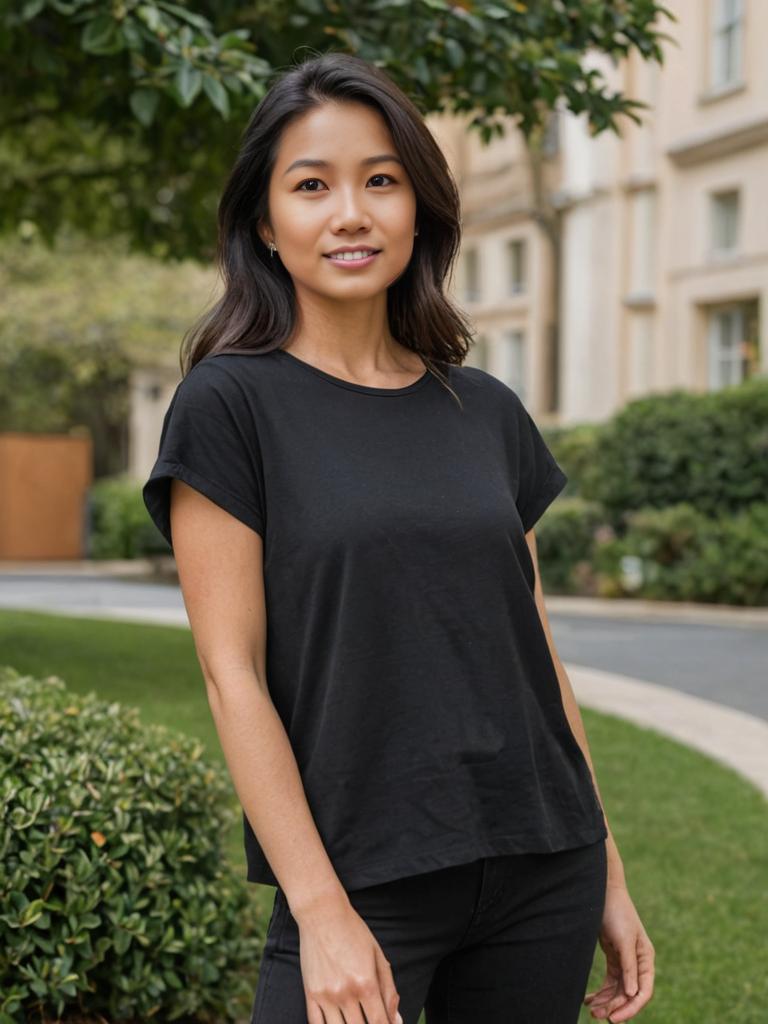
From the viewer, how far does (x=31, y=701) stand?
3.72m

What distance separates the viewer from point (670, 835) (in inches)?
225

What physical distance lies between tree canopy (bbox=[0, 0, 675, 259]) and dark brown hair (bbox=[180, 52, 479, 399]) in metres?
2.36

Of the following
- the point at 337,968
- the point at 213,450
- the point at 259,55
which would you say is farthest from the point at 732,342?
the point at 337,968

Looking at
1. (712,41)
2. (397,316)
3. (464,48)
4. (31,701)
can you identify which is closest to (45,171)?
(464,48)

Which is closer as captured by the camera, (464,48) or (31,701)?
(31,701)

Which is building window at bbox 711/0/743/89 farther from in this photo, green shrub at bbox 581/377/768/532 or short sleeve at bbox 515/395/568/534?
short sleeve at bbox 515/395/568/534

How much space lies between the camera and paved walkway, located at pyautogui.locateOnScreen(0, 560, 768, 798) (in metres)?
8.02

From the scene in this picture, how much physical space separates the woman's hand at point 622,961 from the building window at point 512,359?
22.3 metres

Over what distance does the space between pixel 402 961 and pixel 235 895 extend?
1.82 m

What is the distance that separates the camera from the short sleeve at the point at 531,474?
2.10 metres

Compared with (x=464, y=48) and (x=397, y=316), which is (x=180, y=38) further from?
(x=397, y=316)

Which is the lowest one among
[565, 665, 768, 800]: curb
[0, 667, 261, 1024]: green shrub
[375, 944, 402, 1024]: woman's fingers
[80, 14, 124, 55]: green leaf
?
[565, 665, 768, 800]: curb

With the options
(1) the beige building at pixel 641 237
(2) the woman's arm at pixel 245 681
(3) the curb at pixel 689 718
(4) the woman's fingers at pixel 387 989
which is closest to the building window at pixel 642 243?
(1) the beige building at pixel 641 237

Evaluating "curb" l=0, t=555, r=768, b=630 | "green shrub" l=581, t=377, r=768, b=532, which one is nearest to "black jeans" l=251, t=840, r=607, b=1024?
"curb" l=0, t=555, r=768, b=630
